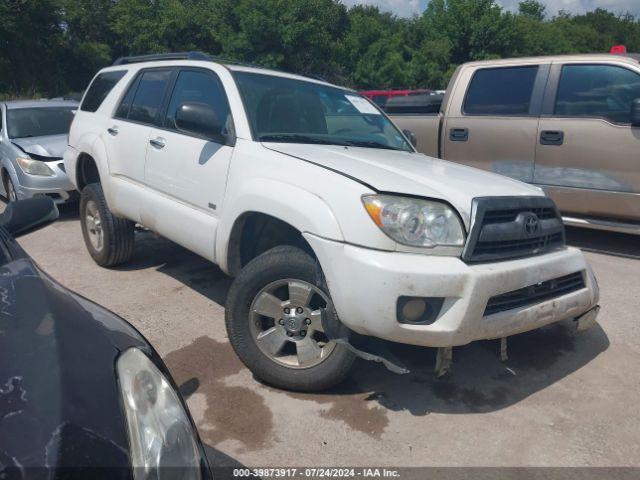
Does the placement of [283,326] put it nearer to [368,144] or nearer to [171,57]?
[368,144]

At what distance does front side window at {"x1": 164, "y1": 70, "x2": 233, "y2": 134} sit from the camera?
3770 millimetres

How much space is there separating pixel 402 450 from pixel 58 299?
1.71 meters

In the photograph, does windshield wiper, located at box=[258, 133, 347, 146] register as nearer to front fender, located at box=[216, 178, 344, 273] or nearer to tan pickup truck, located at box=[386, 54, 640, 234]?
front fender, located at box=[216, 178, 344, 273]

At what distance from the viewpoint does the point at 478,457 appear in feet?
8.70

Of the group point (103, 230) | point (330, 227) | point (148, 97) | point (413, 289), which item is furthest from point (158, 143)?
point (413, 289)

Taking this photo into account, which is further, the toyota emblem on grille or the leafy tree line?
the leafy tree line

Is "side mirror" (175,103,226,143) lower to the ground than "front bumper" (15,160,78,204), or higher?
higher

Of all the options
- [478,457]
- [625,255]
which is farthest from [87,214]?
[625,255]

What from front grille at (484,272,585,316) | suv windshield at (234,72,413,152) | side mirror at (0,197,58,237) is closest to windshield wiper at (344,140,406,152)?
suv windshield at (234,72,413,152)

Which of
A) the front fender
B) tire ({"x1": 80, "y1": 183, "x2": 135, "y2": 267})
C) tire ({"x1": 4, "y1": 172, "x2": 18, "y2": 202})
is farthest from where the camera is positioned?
tire ({"x1": 4, "y1": 172, "x2": 18, "y2": 202})

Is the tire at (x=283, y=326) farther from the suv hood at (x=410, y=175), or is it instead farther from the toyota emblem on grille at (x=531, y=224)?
the toyota emblem on grille at (x=531, y=224)

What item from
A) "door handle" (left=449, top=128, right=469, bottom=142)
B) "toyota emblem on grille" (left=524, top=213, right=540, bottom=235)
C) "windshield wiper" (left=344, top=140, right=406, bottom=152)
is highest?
"windshield wiper" (left=344, top=140, right=406, bottom=152)

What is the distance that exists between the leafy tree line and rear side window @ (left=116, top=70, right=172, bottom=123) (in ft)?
74.6

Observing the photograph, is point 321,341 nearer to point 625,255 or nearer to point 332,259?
point 332,259
